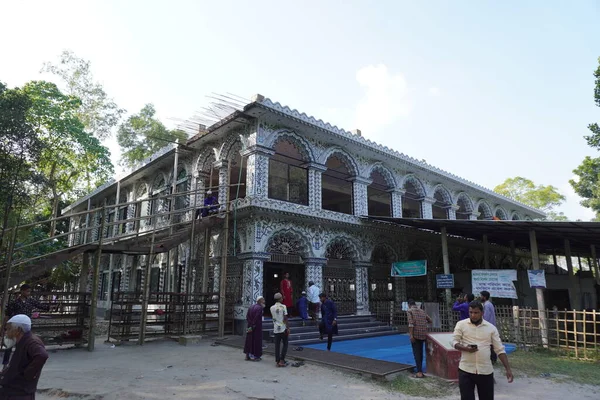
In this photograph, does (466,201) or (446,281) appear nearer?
(446,281)

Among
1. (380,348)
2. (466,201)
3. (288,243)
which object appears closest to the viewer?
(380,348)

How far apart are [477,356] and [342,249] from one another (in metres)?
10.8

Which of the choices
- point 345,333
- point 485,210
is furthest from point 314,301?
point 485,210

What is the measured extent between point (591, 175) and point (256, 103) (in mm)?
24771

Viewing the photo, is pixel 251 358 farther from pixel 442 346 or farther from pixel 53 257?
pixel 53 257

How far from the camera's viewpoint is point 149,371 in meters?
7.37

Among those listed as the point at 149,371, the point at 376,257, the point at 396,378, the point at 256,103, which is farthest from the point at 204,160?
the point at 396,378

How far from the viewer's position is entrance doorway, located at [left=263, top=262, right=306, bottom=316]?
14.4m

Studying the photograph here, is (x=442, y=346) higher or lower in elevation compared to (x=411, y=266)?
lower

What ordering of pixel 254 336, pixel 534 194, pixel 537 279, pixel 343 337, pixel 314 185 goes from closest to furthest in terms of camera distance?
pixel 254 336 < pixel 537 279 < pixel 343 337 < pixel 314 185 < pixel 534 194

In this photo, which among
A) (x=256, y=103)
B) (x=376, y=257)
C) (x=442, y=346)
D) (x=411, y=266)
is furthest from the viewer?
(x=376, y=257)

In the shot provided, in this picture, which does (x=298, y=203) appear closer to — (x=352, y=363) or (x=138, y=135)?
(x=352, y=363)

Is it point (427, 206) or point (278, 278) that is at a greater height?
point (427, 206)

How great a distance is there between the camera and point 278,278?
14.9 metres
